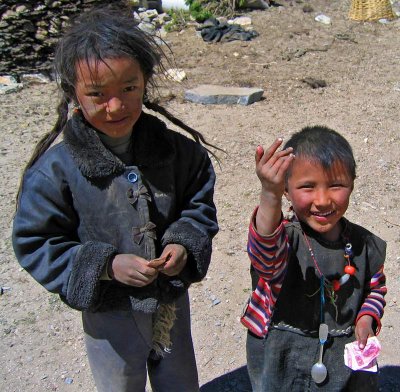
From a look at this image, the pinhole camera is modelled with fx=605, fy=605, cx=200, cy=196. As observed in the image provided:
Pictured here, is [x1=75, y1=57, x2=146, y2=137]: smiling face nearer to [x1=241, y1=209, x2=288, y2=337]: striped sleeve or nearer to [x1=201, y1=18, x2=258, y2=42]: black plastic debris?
[x1=241, y1=209, x2=288, y2=337]: striped sleeve

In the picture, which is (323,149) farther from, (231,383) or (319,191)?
(231,383)

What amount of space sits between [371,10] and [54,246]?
28.1 ft

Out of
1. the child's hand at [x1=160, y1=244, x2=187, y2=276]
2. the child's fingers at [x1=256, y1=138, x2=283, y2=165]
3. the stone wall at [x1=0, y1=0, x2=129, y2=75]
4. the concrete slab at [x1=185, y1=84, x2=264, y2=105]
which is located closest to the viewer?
the child's fingers at [x1=256, y1=138, x2=283, y2=165]

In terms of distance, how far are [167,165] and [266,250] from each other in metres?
0.41

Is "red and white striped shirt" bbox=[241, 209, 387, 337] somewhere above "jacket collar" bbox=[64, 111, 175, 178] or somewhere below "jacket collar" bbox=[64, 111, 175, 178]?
below

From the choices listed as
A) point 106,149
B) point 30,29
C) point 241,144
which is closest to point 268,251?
point 106,149

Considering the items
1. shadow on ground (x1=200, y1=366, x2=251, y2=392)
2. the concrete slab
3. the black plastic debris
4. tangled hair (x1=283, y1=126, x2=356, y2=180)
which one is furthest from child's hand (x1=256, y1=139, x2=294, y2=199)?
the black plastic debris

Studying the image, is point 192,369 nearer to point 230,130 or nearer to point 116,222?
point 116,222

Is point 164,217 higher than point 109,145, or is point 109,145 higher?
point 109,145

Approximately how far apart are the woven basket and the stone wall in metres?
4.12

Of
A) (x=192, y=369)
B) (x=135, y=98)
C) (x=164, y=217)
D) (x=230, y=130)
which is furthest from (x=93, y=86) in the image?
(x=230, y=130)

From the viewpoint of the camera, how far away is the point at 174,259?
1.82 meters

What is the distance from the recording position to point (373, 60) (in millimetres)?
7531

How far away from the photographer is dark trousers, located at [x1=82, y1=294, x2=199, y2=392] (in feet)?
6.45
